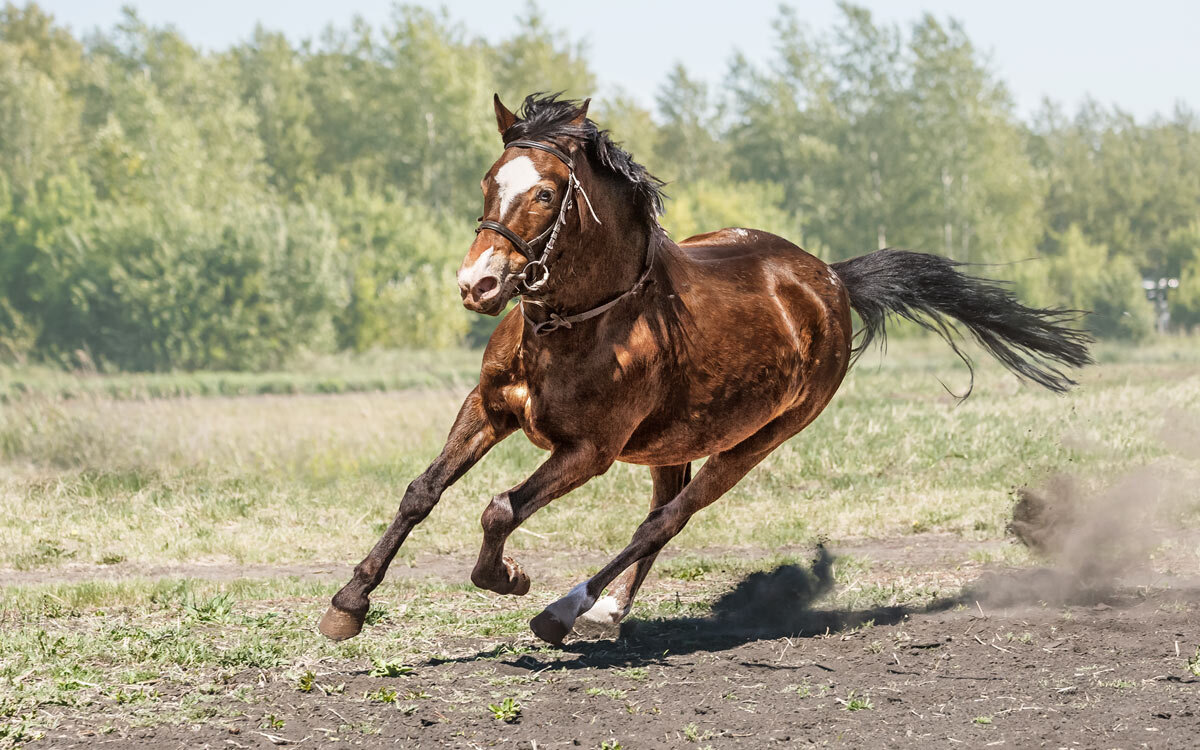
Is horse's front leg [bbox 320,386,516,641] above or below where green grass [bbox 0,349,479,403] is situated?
above

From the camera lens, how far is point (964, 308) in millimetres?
7988

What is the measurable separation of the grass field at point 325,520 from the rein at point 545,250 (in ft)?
5.36

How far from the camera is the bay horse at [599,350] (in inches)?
192

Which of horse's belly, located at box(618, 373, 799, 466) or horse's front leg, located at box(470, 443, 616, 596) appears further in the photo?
horse's belly, located at box(618, 373, 799, 466)

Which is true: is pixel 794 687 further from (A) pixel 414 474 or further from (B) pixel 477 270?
(A) pixel 414 474

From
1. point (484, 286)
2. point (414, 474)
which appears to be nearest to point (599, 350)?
point (484, 286)

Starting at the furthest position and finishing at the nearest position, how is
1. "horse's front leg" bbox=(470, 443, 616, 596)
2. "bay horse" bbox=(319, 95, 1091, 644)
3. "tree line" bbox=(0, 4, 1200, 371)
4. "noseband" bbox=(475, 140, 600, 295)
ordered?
"tree line" bbox=(0, 4, 1200, 371) < "horse's front leg" bbox=(470, 443, 616, 596) < "bay horse" bbox=(319, 95, 1091, 644) < "noseband" bbox=(475, 140, 600, 295)

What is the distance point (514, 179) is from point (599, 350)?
0.90 meters

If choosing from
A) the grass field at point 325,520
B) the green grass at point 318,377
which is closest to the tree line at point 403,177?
the green grass at point 318,377

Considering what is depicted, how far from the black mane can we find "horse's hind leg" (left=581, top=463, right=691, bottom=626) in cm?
191

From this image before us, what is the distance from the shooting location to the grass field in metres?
5.79

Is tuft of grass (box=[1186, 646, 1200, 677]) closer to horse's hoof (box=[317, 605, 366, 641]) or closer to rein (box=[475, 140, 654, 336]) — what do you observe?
rein (box=[475, 140, 654, 336])

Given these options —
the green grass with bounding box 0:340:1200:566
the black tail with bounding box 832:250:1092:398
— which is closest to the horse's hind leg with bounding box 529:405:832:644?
the black tail with bounding box 832:250:1092:398

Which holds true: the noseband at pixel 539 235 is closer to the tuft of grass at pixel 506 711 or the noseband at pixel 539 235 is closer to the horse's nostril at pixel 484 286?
the horse's nostril at pixel 484 286
